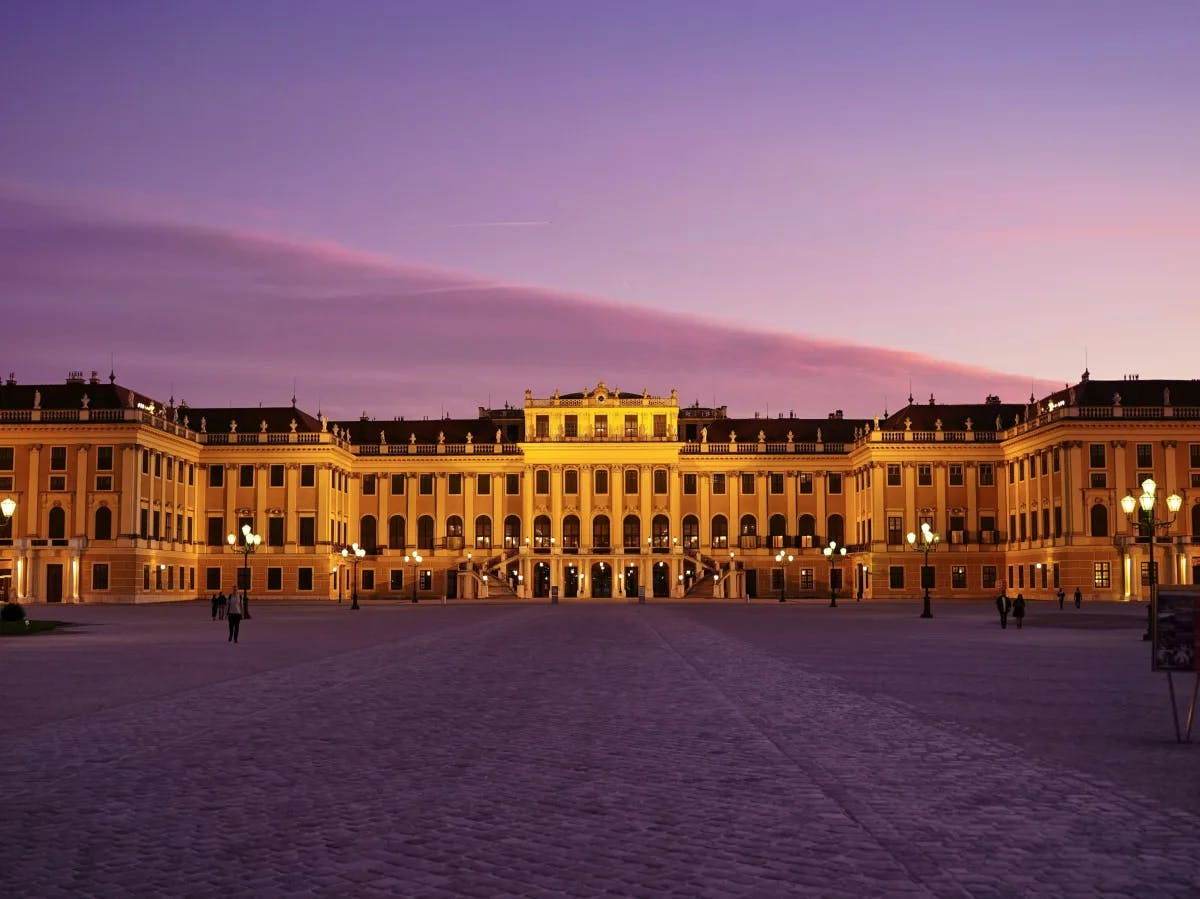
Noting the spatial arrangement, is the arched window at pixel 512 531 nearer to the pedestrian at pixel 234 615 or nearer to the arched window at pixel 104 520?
the arched window at pixel 104 520

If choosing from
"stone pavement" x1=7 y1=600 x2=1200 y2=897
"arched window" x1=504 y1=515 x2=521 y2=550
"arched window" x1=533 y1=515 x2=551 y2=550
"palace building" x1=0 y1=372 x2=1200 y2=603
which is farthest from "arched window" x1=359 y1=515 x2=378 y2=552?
"stone pavement" x1=7 y1=600 x2=1200 y2=897

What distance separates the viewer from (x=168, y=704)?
1853 cm

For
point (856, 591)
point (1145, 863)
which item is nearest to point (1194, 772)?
point (1145, 863)

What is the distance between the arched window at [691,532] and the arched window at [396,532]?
22590 millimetres

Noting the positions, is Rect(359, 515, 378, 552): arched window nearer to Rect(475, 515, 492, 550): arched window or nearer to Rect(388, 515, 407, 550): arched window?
Rect(388, 515, 407, 550): arched window

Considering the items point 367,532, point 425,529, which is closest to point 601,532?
point 425,529

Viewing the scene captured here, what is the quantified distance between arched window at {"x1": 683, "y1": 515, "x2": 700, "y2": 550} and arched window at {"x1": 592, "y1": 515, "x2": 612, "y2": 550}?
6122mm

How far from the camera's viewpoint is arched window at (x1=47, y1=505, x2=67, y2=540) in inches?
3413

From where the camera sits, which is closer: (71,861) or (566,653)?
(71,861)

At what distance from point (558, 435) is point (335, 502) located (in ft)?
60.1

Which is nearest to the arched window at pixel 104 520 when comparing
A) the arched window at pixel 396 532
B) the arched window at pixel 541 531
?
the arched window at pixel 396 532

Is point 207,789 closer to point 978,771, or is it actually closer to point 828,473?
point 978,771

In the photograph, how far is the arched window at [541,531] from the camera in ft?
364

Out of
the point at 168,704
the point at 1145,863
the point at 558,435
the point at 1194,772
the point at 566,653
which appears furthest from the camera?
the point at 558,435
